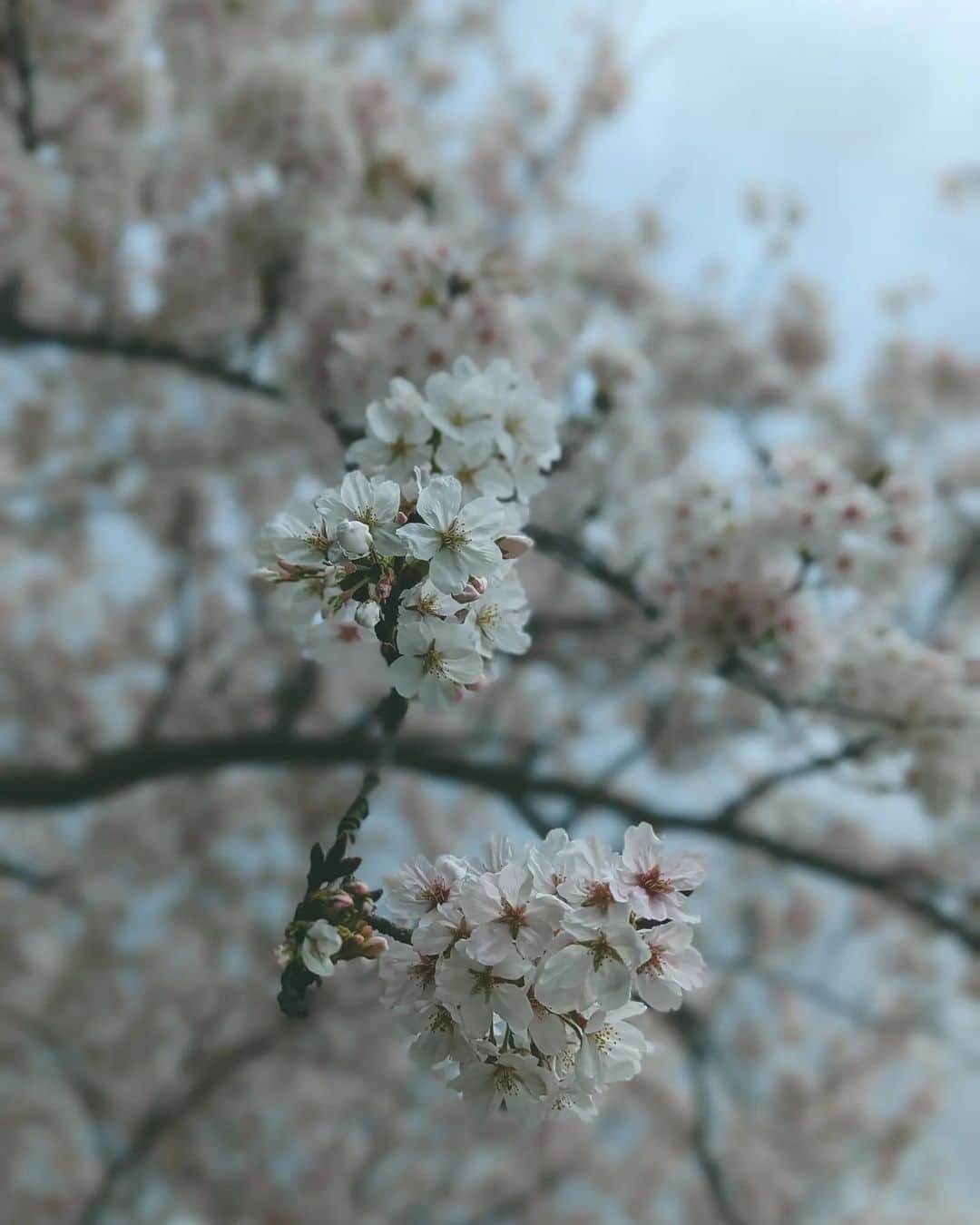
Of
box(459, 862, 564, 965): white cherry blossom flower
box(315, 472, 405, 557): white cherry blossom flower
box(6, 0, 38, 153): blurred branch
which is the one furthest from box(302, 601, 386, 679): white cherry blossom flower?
box(6, 0, 38, 153): blurred branch

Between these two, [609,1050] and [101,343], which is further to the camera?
[101,343]

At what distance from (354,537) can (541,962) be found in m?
0.60

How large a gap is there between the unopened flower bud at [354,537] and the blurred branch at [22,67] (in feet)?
11.6

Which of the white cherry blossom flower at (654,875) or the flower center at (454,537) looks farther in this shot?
the flower center at (454,537)

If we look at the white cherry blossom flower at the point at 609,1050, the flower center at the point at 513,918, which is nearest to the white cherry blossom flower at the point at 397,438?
the flower center at the point at 513,918

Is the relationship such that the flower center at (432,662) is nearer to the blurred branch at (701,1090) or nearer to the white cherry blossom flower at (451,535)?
the white cherry blossom flower at (451,535)

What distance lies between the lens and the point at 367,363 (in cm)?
246

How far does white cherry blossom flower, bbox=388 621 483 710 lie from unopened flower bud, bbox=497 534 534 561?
19 centimetres

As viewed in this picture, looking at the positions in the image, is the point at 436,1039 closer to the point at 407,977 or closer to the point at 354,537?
the point at 407,977

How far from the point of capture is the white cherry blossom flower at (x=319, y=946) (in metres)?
1.13

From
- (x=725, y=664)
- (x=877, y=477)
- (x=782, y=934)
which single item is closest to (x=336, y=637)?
(x=725, y=664)

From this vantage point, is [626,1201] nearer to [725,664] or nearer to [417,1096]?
[417,1096]

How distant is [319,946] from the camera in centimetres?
115

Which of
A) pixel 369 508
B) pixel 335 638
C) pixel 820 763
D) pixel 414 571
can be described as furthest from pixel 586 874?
pixel 820 763
